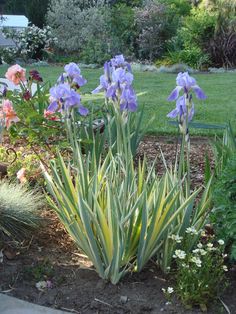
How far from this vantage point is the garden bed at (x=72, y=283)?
2.72 m

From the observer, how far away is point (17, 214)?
10.9 ft

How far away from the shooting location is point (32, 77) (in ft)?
14.8

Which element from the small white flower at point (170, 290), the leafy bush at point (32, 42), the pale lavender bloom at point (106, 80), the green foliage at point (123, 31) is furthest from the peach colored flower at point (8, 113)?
the leafy bush at point (32, 42)

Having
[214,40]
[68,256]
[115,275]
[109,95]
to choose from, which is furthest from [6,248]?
[214,40]

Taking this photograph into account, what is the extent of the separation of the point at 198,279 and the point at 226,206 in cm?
41

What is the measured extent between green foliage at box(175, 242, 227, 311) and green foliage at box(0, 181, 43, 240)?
100cm

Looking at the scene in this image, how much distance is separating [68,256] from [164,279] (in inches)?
23.6

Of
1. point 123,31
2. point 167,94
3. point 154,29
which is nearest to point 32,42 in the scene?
point 123,31

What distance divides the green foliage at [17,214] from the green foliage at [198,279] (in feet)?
3.28

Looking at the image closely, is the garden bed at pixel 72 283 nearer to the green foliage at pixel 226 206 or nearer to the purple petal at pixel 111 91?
the green foliage at pixel 226 206

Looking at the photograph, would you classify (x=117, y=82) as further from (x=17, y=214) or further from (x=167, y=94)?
(x=167, y=94)

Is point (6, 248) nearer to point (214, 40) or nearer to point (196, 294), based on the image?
point (196, 294)

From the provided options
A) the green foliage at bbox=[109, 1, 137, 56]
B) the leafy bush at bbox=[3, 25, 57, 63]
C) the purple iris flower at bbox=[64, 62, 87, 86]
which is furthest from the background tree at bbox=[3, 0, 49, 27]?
the purple iris flower at bbox=[64, 62, 87, 86]

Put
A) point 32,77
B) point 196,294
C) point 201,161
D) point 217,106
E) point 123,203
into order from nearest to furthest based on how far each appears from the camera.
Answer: point 196,294 < point 123,203 < point 32,77 < point 201,161 < point 217,106
